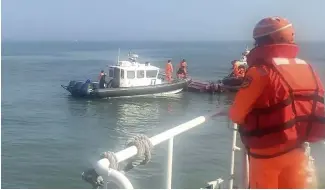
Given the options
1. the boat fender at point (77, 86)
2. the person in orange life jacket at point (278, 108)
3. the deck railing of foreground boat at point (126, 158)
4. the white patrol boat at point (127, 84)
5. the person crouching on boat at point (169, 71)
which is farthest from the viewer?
the person crouching on boat at point (169, 71)

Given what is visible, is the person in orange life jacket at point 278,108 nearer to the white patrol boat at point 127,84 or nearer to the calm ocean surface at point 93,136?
the calm ocean surface at point 93,136

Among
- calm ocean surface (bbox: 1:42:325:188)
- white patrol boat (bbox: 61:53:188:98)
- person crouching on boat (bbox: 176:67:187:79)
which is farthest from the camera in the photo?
person crouching on boat (bbox: 176:67:187:79)

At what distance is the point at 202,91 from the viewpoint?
86.5 feet

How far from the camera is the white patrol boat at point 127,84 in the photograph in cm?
2270

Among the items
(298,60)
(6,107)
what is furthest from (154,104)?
(298,60)

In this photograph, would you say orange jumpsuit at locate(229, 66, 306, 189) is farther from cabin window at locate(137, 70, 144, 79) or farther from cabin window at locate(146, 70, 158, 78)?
cabin window at locate(146, 70, 158, 78)

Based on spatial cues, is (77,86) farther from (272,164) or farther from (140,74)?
(272,164)

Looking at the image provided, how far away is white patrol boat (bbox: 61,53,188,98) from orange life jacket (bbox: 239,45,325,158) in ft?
66.2

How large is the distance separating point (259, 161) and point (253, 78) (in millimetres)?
383

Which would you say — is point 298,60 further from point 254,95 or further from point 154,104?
point 154,104

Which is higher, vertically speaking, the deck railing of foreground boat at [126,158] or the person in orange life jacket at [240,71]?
the deck railing of foreground boat at [126,158]

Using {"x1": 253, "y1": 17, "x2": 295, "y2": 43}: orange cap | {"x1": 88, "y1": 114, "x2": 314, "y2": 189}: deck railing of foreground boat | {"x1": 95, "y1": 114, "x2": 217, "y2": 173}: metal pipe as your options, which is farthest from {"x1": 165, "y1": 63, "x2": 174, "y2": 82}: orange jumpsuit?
{"x1": 253, "y1": 17, "x2": 295, "y2": 43}: orange cap

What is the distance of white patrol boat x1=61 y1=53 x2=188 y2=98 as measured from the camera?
22703 mm

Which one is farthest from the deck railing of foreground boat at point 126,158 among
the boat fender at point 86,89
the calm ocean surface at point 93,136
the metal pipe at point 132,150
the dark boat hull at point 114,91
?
the boat fender at point 86,89
